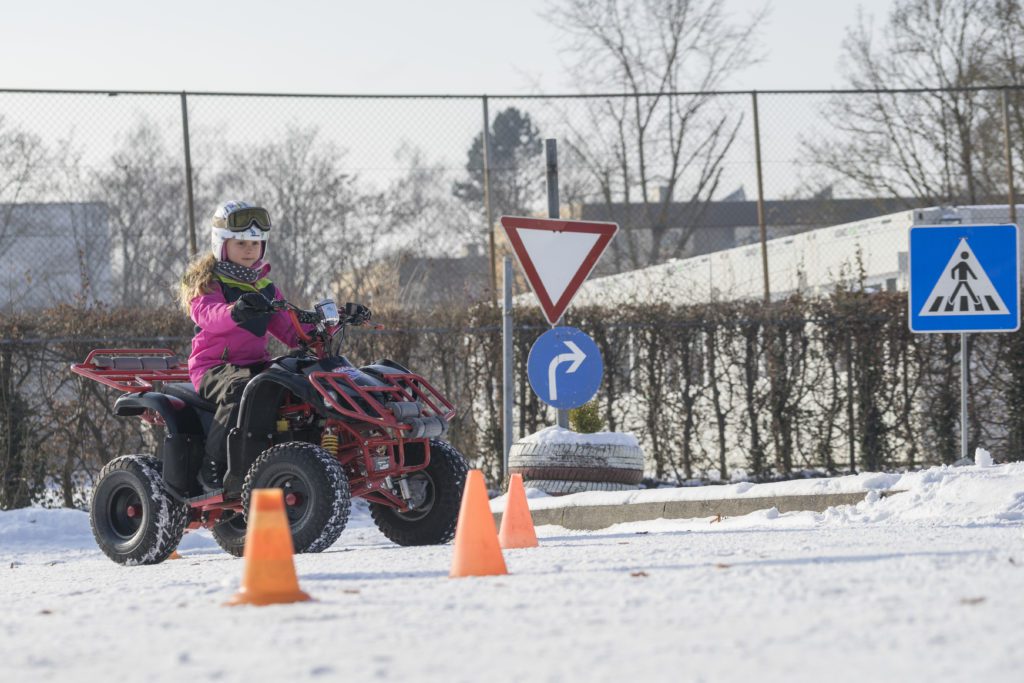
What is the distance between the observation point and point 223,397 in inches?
343

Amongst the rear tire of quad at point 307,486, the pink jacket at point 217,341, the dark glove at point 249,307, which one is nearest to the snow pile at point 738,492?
the pink jacket at point 217,341

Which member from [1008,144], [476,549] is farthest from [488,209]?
[476,549]

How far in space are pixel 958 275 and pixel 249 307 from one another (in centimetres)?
633

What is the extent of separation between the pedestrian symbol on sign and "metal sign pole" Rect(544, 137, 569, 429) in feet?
9.78

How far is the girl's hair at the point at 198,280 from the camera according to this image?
29.3 ft

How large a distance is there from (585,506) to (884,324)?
577 centimetres

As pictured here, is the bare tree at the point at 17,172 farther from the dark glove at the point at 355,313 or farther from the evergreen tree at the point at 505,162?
the dark glove at the point at 355,313

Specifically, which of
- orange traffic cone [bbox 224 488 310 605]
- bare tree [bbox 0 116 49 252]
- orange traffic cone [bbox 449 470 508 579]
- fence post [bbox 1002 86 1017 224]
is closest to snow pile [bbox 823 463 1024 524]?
orange traffic cone [bbox 449 470 508 579]

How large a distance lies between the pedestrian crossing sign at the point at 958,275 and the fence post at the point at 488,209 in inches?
196

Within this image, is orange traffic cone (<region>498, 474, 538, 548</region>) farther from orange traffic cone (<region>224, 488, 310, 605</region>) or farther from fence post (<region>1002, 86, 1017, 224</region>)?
→ fence post (<region>1002, 86, 1017, 224</region>)

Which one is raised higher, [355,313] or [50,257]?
[50,257]

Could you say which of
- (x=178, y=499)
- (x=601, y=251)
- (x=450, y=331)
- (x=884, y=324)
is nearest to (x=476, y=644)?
(x=178, y=499)

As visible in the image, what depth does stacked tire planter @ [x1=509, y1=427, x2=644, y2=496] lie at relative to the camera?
11859mm

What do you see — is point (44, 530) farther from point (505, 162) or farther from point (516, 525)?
point (505, 162)
